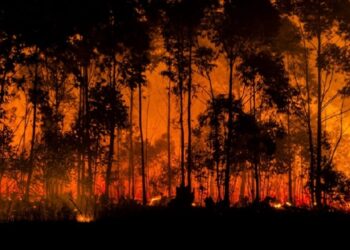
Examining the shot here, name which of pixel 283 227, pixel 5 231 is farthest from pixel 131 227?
pixel 283 227

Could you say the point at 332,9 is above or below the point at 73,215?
above

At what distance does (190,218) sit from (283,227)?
2171 mm

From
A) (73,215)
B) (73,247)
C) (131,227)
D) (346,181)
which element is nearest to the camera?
(73,247)

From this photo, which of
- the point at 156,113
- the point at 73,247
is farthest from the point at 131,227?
the point at 156,113

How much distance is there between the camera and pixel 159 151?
30.6 meters

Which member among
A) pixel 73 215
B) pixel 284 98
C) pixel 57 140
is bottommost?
pixel 73 215

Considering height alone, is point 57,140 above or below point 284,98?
below

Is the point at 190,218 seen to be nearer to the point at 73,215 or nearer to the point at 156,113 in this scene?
the point at 73,215

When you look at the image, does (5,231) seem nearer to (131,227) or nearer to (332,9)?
(131,227)

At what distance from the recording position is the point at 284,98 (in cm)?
1644

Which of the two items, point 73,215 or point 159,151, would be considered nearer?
point 73,215

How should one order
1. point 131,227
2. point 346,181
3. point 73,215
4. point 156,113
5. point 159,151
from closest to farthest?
point 131,227, point 73,215, point 346,181, point 159,151, point 156,113

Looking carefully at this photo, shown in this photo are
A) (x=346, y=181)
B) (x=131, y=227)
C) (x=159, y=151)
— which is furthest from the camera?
(x=159, y=151)

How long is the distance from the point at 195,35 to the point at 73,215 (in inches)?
368
